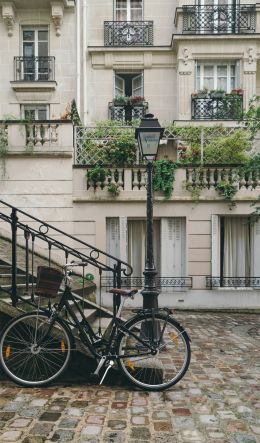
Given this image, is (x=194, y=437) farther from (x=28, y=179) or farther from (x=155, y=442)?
(x=28, y=179)

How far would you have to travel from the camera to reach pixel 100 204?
11.3 m

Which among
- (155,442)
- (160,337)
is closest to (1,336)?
(160,337)

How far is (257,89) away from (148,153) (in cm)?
1197

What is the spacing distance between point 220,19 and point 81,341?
1480 cm

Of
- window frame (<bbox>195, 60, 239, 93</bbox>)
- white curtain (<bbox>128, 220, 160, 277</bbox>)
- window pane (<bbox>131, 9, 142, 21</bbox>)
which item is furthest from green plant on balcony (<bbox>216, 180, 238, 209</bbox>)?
window pane (<bbox>131, 9, 142, 21</bbox>)

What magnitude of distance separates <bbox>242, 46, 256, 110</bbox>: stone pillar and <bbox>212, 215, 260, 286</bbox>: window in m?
6.25

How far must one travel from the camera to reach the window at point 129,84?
1694 centimetres

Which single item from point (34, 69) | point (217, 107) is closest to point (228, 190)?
point (217, 107)

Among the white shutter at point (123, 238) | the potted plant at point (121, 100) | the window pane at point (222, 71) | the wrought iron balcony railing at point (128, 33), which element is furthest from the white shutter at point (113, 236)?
the wrought iron balcony railing at point (128, 33)

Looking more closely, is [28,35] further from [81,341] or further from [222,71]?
[81,341]

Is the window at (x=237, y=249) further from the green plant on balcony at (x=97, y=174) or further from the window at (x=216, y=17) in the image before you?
the window at (x=216, y=17)

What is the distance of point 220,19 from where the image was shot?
15.9m

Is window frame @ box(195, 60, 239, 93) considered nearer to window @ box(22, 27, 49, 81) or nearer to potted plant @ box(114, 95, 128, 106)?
potted plant @ box(114, 95, 128, 106)

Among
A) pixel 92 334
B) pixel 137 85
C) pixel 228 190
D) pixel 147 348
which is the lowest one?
pixel 147 348
